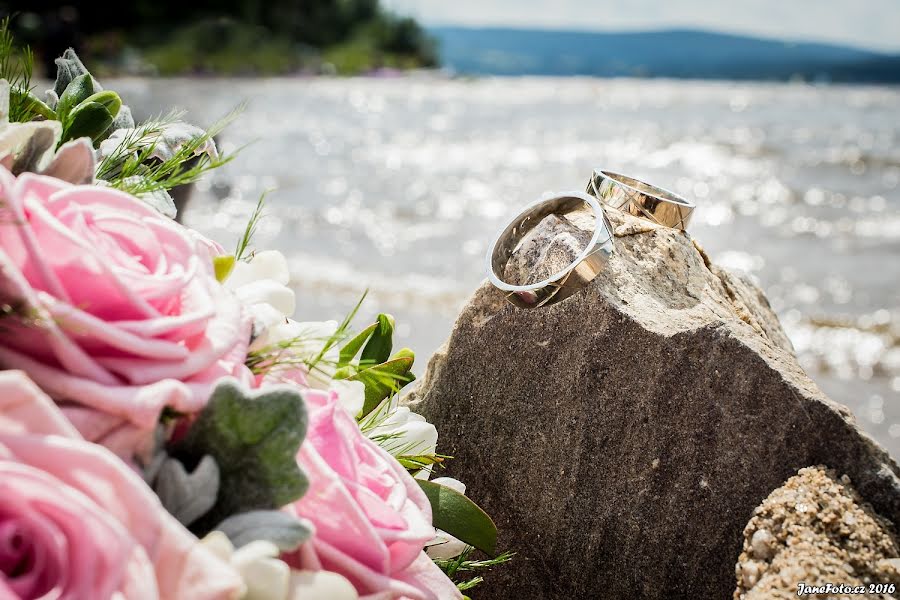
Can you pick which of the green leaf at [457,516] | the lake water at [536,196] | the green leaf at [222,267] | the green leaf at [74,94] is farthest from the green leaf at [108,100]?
the green leaf at [457,516]

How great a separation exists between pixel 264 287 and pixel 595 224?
2.84 feet

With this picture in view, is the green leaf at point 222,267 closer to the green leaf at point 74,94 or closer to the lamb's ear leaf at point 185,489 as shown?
the lamb's ear leaf at point 185,489

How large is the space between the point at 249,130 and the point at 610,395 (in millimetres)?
16058

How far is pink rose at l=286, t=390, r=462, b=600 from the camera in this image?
827 millimetres

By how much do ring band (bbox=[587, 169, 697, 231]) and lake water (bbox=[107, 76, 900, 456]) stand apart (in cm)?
96

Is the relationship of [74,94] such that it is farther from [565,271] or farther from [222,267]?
[565,271]

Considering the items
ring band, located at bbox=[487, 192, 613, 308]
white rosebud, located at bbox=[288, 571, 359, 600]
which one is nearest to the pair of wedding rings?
ring band, located at bbox=[487, 192, 613, 308]

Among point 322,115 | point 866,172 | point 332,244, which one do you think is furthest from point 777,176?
point 322,115

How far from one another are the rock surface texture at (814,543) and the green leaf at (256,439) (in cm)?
70

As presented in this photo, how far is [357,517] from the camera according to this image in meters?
0.82

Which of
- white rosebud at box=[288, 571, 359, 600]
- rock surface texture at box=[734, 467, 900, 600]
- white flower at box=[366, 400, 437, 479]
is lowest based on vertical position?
rock surface texture at box=[734, 467, 900, 600]

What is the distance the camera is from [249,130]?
16.6m

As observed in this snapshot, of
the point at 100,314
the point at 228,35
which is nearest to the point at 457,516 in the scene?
the point at 100,314

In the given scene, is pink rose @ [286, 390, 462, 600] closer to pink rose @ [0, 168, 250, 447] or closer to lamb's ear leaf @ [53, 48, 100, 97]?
Result: pink rose @ [0, 168, 250, 447]
